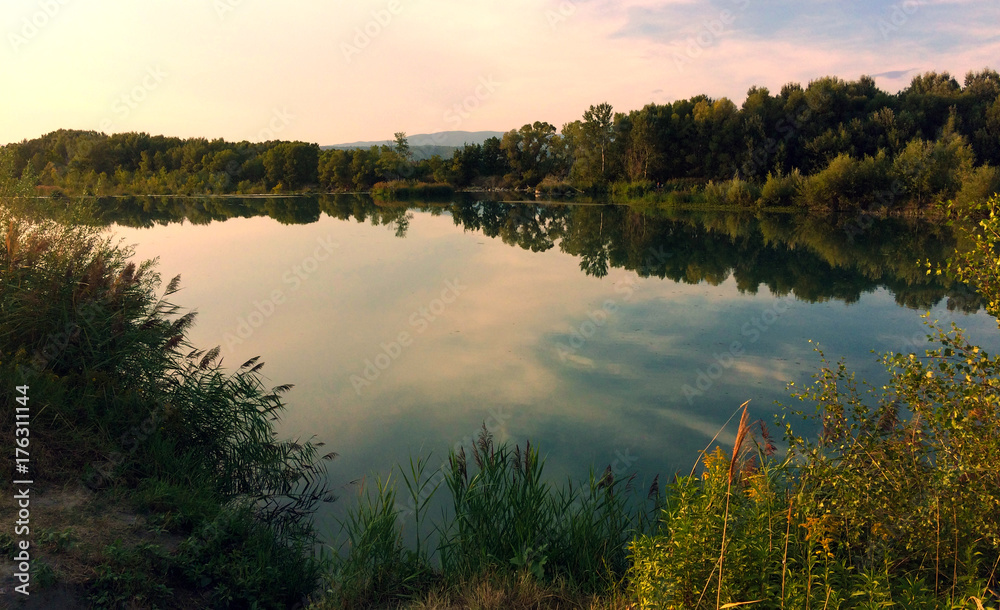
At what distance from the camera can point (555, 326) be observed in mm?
10039

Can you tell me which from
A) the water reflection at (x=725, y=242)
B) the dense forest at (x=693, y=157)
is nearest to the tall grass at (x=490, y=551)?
the water reflection at (x=725, y=242)

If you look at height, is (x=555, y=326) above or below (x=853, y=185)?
below

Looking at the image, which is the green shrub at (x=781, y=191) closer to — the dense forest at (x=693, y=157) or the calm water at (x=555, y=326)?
the dense forest at (x=693, y=157)

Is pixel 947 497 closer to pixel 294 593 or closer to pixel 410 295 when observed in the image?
pixel 294 593

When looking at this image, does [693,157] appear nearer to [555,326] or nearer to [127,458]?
[555,326]

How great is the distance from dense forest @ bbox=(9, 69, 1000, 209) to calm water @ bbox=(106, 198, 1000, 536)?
6.72m

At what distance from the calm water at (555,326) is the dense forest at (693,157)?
672 cm

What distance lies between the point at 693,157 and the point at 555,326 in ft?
108

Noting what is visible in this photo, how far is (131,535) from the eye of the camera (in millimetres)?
3695

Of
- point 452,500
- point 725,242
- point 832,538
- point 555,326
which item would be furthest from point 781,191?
point 832,538

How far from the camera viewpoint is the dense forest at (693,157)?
2738cm

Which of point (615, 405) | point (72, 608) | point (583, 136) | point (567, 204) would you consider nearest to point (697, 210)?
point (567, 204)

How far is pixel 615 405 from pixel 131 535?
4593 mm

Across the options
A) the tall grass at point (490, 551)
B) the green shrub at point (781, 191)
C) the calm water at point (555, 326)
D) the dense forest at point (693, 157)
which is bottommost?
the tall grass at point (490, 551)
